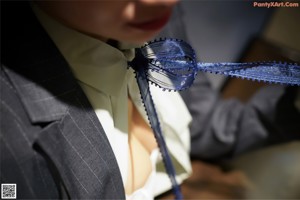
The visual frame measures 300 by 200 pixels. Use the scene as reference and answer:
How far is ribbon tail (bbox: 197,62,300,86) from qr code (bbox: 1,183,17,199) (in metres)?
0.34

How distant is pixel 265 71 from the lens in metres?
0.58

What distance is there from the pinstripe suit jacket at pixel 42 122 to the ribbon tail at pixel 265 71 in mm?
216

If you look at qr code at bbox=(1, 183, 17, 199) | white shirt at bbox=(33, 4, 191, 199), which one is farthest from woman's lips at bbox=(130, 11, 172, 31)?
qr code at bbox=(1, 183, 17, 199)

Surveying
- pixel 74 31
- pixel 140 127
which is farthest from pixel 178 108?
pixel 74 31

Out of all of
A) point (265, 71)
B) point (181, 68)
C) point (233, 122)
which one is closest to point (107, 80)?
point (181, 68)

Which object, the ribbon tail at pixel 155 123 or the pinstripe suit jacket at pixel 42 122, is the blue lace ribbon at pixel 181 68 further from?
the pinstripe suit jacket at pixel 42 122

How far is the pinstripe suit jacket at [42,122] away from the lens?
472 millimetres

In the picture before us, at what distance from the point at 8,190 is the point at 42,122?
0.10 meters

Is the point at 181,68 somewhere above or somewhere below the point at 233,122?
above

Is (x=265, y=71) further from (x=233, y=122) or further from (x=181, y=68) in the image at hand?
(x=233, y=122)

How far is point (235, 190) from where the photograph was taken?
88 cm

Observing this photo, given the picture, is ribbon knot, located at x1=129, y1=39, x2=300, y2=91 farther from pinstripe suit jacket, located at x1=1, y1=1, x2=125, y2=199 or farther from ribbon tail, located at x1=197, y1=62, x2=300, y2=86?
pinstripe suit jacket, located at x1=1, y1=1, x2=125, y2=199

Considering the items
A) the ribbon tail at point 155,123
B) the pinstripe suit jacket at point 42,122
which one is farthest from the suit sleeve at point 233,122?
the pinstripe suit jacket at point 42,122

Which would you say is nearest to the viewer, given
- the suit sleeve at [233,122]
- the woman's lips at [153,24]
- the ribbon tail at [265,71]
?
the woman's lips at [153,24]
